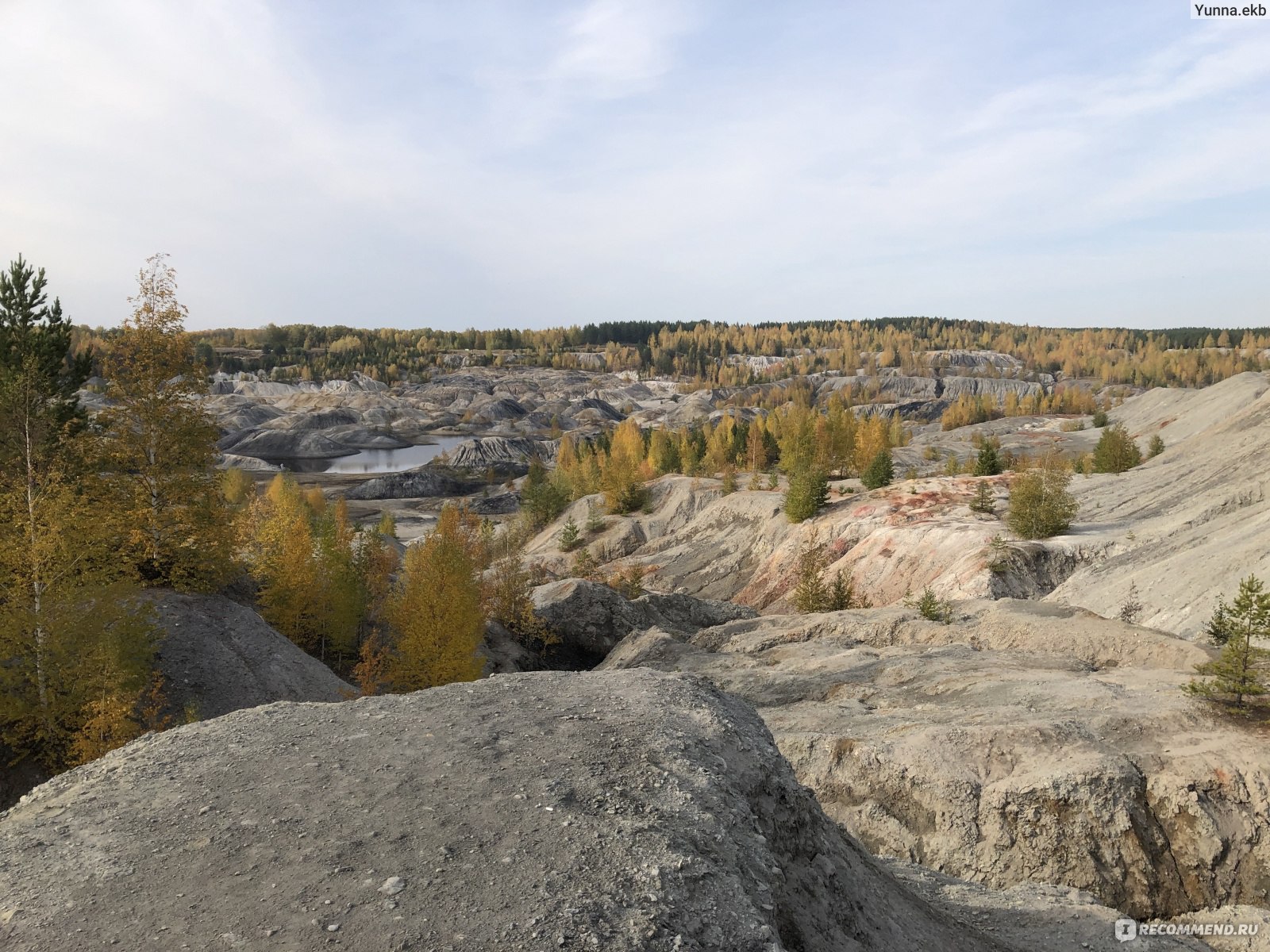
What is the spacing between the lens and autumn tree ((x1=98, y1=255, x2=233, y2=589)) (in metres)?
24.0

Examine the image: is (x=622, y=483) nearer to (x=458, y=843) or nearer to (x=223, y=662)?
(x=223, y=662)

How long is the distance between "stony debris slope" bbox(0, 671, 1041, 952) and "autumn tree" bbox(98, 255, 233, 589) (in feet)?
52.3

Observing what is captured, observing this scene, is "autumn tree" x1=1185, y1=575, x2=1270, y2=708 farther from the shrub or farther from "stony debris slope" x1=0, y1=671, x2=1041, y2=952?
the shrub

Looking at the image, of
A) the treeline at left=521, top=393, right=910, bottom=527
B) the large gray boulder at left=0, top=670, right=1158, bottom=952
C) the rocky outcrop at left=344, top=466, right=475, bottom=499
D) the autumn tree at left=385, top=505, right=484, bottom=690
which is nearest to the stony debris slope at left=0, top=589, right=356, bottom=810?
the autumn tree at left=385, top=505, right=484, bottom=690

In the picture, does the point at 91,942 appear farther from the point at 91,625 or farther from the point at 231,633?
the point at 231,633

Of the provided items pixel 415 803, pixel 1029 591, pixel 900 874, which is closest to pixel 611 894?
A: pixel 415 803

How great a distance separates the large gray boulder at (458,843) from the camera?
247 inches

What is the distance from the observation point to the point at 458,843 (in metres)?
7.38

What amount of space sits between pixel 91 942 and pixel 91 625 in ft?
42.6

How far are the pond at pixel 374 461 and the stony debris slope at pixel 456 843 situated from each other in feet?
439

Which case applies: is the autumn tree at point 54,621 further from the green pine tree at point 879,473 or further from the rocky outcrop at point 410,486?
the rocky outcrop at point 410,486

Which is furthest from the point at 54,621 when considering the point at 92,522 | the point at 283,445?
the point at 283,445

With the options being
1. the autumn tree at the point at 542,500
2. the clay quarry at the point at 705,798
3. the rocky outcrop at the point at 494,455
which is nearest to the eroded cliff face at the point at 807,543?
the autumn tree at the point at 542,500

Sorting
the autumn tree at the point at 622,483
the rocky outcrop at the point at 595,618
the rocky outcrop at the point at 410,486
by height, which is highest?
the autumn tree at the point at 622,483
